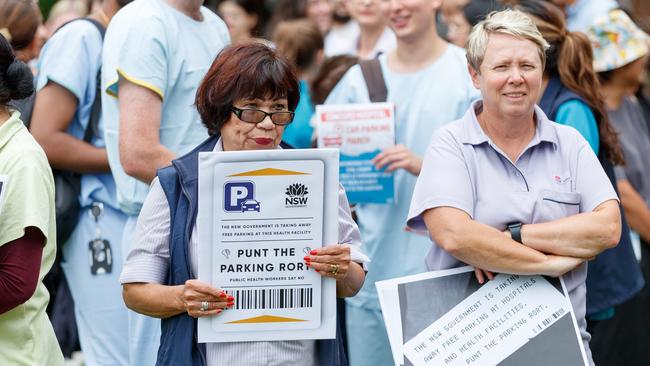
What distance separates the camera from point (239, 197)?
343 cm

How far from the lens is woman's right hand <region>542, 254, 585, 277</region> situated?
3834 millimetres

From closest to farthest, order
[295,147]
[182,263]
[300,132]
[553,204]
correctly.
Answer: [182,263]
[553,204]
[295,147]
[300,132]

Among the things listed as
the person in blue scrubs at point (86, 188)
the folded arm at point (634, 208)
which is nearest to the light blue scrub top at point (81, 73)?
the person in blue scrubs at point (86, 188)

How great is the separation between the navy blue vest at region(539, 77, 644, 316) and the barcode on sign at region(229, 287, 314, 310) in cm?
189

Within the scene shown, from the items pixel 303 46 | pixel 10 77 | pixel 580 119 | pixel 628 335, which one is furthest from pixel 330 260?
pixel 303 46

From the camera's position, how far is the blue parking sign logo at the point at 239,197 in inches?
135

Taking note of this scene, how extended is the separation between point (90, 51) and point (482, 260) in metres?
2.11

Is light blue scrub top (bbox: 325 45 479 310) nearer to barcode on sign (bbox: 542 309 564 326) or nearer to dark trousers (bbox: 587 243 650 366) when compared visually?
dark trousers (bbox: 587 243 650 366)

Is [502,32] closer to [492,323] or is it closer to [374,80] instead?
[492,323]

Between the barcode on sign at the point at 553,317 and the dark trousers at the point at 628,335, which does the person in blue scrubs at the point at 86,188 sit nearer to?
the barcode on sign at the point at 553,317

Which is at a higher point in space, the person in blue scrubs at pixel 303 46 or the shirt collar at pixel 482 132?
the person in blue scrubs at pixel 303 46

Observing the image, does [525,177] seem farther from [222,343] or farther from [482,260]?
[222,343]

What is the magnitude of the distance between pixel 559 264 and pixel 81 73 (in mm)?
2279

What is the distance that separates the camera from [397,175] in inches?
215
